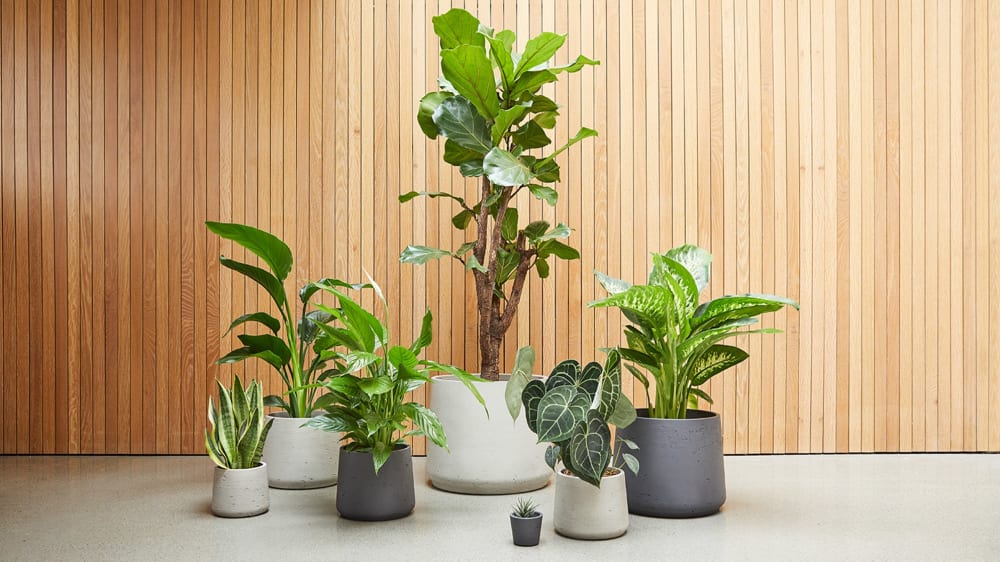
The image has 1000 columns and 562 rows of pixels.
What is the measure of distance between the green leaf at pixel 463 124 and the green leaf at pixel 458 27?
0.20 metres

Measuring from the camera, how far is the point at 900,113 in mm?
3352

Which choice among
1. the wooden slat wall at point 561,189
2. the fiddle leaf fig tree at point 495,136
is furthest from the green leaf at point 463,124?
the wooden slat wall at point 561,189

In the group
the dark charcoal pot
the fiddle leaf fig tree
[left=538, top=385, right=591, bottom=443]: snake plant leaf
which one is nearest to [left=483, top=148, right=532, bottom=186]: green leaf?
the fiddle leaf fig tree

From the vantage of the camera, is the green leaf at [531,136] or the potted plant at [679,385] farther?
the green leaf at [531,136]

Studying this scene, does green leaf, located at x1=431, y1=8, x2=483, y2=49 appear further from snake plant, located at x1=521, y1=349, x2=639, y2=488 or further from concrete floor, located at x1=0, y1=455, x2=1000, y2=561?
concrete floor, located at x1=0, y1=455, x2=1000, y2=561

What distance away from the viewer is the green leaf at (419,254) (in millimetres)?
2805

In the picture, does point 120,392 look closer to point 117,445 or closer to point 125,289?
point 117,445

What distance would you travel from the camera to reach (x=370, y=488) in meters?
2.34

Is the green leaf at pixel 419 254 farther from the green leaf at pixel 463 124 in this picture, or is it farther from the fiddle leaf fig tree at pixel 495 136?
the green leaf at pixel 463 124

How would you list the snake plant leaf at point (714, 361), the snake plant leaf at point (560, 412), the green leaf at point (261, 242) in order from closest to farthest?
the snake plant leaf at point (560, 412)
the snake plant leaf at point (714, 361)
the green leaf at point (261, 242)

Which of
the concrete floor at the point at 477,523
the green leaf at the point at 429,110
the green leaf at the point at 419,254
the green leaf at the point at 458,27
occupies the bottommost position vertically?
the concrete floor at the point at 477,523

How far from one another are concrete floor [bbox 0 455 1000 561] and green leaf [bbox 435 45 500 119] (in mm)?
1307

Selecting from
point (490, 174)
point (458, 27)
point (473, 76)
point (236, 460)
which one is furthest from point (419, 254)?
point (236, 460)

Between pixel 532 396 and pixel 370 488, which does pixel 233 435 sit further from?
pixel 532 396
